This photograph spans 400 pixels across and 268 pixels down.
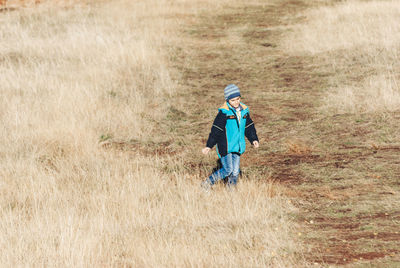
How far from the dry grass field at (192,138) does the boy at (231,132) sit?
0.32m

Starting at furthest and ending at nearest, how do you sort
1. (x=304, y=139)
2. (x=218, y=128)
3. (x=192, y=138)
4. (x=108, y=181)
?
(x=192, y=138)
(x=304, y=139)
(x=108, y=181)
(x=218, y=128)

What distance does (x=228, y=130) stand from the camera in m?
6.72

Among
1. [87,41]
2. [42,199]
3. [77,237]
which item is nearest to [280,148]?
[42,199]

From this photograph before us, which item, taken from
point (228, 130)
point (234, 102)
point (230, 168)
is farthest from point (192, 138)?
point (234, 102)

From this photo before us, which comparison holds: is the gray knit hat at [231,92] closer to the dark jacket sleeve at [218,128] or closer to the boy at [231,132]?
the boy at [231,132]

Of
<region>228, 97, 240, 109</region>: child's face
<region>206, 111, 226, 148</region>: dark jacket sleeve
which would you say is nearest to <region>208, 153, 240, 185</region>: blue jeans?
<region>206, 111, 226, 148</region>: dark jacket sleeve

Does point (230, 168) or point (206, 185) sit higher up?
point (230, 168)

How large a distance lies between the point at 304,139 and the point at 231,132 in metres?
3.08

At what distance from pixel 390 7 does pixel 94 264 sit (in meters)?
15.9

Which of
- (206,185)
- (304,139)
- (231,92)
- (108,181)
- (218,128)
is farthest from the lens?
(304,139)

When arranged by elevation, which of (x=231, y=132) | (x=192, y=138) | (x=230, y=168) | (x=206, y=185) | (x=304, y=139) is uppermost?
(x=192, y=138)

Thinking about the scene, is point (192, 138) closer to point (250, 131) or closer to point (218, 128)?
point (250, 131)

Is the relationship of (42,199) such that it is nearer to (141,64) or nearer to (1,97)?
(1,97)

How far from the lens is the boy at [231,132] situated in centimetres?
659
